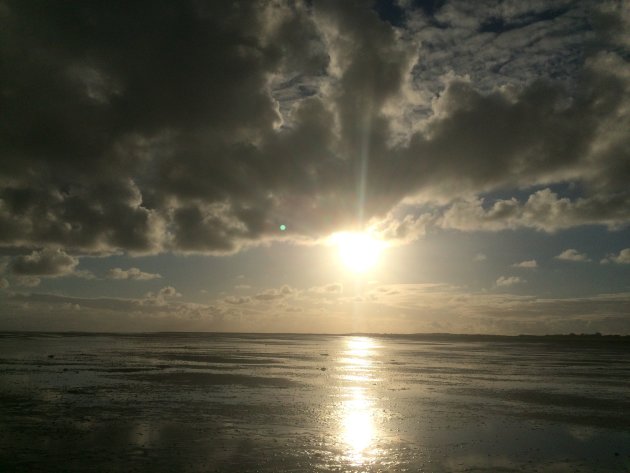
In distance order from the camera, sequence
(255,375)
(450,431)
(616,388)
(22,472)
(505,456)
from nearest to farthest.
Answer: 1. (22,472)
2. (505,456)
3. (450,431)
4. (616,388)
5. (255,375)

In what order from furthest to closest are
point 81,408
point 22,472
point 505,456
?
point 81,408 < point 505,456 < point 22,472

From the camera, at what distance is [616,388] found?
3195 centimetres

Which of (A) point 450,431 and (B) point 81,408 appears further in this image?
(B) point 81,408

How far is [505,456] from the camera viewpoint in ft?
49.9

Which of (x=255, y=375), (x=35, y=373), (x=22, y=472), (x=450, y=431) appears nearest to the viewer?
(x=22, y=472)

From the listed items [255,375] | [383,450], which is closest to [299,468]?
[383,450]

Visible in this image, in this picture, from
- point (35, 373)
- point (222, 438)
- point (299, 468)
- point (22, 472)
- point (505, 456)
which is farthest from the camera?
point (35, 373)

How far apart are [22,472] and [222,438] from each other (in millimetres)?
6132

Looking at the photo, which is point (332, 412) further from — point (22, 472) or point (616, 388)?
point (616, 388)

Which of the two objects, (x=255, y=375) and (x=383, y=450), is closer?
Result: (x=383, y=450)

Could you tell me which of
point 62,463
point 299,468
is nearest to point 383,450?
point 299,468

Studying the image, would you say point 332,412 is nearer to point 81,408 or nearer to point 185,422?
point 185,422

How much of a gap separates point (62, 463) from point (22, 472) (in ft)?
3.60

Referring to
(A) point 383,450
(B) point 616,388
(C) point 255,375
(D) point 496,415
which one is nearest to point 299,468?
(A) point 383,450
